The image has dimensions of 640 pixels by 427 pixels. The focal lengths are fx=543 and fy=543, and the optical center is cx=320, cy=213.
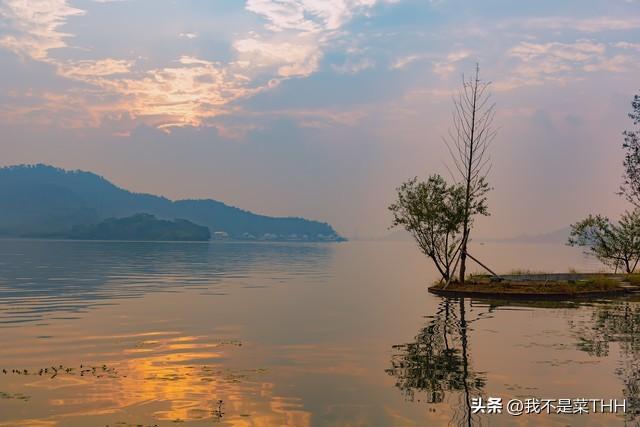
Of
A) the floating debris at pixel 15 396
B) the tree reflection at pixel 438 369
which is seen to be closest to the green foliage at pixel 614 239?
the tree reflection at pixel 438 369

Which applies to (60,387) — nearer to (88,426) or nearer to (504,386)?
(88,426)

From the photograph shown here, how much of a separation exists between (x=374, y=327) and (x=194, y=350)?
11369 mm

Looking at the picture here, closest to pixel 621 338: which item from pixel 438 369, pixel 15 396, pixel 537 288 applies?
pixel 438 369

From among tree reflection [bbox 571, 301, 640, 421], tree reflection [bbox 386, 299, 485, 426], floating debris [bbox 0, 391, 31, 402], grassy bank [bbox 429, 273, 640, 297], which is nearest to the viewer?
floating debris [bbox 0, 391, 31, 402]

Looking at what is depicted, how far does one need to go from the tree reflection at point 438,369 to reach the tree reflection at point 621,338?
14.0ft

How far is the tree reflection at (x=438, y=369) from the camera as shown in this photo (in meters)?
16.0

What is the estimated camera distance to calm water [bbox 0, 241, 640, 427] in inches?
574

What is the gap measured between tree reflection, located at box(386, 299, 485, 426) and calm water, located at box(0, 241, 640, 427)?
0.07 meters

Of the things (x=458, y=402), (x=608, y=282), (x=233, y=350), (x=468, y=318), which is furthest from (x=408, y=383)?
(x=608, y=282)

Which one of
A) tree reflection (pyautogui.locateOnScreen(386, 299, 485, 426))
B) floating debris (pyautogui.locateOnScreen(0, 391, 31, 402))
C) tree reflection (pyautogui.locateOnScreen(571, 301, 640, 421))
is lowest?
floating debris (pyautogui.locateOnScreen(0, 391, 31, 402))

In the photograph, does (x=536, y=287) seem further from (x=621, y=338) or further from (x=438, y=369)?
(x=438, y=369)

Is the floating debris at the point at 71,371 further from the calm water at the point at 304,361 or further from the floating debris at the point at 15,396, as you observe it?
the floating debris at the point at 15,396

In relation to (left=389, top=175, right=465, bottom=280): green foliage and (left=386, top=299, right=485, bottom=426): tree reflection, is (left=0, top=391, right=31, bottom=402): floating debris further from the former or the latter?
(left=389, top=175, right=465, bottom=280): green foliage


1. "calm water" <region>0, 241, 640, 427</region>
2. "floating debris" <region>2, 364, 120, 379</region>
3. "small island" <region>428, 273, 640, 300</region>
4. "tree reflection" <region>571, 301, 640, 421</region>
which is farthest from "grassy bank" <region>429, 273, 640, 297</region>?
"floating debris" <region>2, 364, 120, 379</region>
